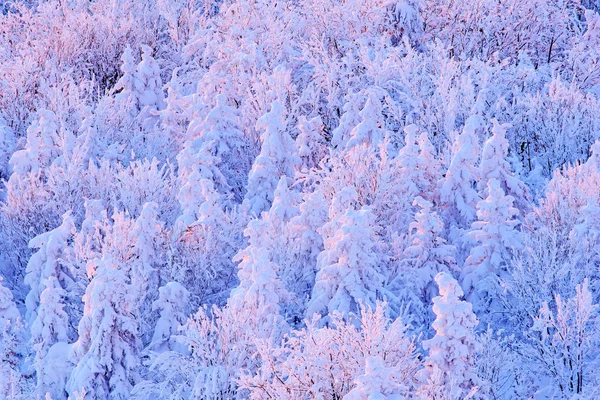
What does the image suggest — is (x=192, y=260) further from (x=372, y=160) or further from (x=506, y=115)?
(x=506, y=115)

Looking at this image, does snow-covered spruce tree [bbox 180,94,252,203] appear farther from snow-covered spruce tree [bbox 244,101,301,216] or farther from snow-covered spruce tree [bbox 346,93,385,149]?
snow-covered spruce tree [bbox 346,93,385,149]

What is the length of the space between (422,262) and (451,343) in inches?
Answer: 106

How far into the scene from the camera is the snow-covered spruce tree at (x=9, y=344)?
10.0 m

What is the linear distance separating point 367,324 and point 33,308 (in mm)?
5994

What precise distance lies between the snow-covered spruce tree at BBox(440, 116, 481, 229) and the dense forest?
0.03m

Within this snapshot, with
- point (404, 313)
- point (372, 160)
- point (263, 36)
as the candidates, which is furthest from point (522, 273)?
point (263, 36)

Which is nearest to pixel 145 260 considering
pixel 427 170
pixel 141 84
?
pixel 427 170

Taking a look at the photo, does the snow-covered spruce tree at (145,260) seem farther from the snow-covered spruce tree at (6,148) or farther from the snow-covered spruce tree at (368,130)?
the snow-covered spruce tree at (6,148)

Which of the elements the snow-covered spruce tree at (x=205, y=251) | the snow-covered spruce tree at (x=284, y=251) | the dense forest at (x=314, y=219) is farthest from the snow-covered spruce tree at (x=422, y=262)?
the snow-covered spruce tree at (x=205, y=251)

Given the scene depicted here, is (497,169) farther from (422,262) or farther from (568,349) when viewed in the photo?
(568,349)

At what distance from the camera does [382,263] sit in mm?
11094

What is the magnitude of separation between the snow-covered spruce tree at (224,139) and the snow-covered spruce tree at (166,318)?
13.9ft

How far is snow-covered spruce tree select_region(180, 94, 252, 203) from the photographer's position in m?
14.8

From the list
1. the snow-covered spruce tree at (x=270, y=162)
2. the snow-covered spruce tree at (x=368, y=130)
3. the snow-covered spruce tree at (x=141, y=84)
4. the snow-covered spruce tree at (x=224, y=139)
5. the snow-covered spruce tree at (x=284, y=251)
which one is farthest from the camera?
the snow-covered spruce tree at (x=141, y=84)
